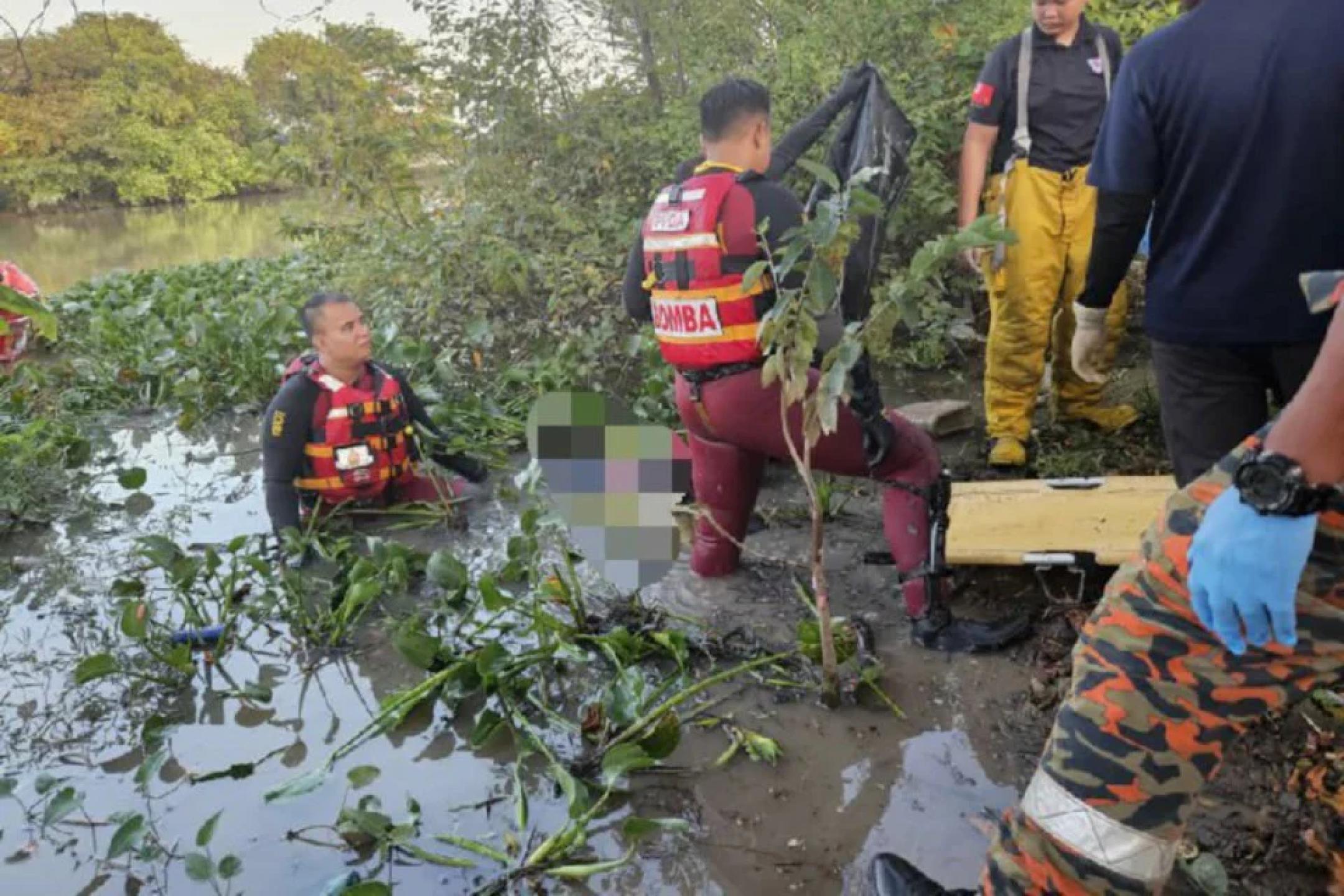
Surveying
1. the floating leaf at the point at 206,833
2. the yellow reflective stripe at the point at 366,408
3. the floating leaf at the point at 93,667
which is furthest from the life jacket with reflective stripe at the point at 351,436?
the floating leaf at the point at 206,833

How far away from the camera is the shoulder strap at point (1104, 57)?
3967 mm

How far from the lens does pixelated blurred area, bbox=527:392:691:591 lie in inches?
128

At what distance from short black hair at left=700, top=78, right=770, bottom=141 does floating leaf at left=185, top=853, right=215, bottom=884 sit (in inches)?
94.9

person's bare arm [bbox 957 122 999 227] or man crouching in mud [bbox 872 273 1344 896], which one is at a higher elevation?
person's bare arm [bbox 957 122 999 227]

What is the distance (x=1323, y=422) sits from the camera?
4.23ft

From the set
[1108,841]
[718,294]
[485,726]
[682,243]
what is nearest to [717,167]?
[682,243]

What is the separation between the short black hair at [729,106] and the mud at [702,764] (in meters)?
1.51

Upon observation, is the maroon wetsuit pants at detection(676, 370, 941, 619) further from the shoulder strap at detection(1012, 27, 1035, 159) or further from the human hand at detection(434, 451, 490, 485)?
the human hand at detection(434, 451, 490, 485)

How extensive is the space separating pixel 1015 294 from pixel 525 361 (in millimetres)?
3159

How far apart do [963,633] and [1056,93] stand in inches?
89.2

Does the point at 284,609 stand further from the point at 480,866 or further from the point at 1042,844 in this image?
the point at 1042,844

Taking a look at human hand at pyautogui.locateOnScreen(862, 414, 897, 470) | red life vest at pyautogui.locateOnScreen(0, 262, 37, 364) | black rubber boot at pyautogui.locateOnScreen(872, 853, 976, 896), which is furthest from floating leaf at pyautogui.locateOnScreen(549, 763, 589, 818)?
red life vest at pyautogui.locateOnScreen(0, 262, 37, 364)

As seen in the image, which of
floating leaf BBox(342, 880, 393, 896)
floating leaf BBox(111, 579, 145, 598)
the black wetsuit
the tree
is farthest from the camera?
the tree

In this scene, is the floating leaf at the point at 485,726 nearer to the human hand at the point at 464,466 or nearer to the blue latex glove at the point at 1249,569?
the blue latex glove at the point at 1249,569
